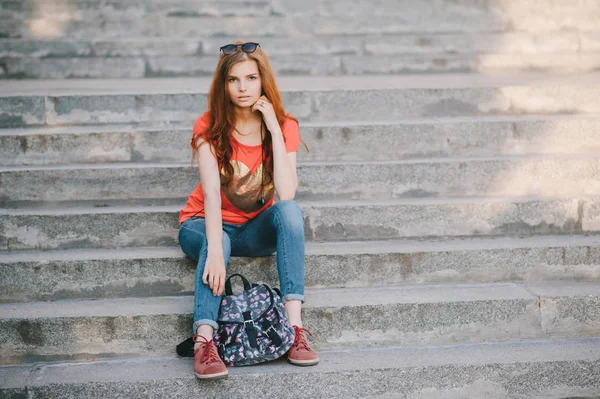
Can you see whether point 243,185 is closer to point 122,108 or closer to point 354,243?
point 354,243

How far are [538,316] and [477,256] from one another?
46 centimetres

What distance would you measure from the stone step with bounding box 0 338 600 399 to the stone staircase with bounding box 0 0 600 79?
344cm

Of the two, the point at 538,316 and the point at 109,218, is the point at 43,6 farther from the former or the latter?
the point at 538,316

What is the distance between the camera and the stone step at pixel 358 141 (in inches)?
170

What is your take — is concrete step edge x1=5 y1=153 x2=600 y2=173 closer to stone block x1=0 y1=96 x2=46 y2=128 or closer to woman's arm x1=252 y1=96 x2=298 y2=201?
stone block x1=0 y1=96 x2=46 y2=128

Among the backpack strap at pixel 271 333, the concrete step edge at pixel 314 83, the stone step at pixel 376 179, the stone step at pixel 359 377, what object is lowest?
the stone step at pixel 359 377

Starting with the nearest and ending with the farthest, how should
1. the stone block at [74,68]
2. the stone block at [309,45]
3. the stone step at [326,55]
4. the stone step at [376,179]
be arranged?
the stone step at [376,179] → the stone block at [74,68] → the stone step at [326,55] → the stone block at [309,45]

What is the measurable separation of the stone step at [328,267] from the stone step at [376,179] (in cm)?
47

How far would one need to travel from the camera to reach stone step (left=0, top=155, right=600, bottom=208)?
4.11m

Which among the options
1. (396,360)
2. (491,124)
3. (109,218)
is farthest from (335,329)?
(491,124)

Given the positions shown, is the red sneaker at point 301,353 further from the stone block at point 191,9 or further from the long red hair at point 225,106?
the stone block at point 191,9

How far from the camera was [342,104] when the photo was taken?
4754mm

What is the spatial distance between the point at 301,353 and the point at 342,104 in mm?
2221

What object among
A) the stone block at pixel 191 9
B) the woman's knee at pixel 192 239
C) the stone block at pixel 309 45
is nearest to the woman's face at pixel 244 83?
the woman's knee at pixel 192 239
